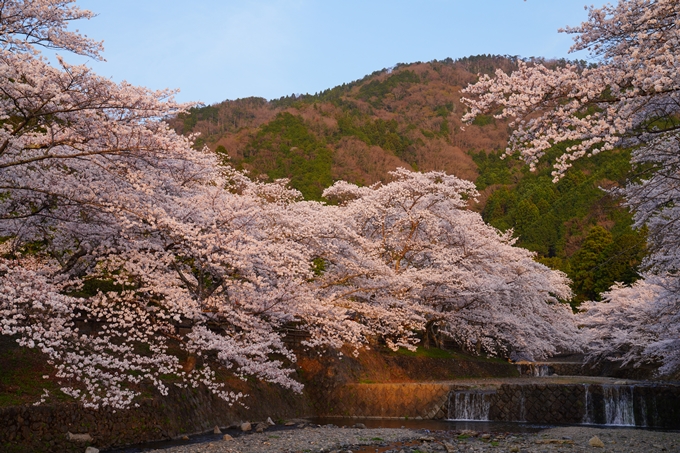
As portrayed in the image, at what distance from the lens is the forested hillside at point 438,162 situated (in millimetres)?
42812

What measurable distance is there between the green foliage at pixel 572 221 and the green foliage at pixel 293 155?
18.9 meters

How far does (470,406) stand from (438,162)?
2433 inches

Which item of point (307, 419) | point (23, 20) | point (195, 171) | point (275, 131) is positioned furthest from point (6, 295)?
point (275, 131)

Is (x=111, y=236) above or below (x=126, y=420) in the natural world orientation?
above

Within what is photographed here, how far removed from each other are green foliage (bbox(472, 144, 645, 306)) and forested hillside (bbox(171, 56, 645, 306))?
0.10m

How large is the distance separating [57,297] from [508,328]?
21119 mm

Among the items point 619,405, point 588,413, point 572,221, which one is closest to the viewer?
point 619,405

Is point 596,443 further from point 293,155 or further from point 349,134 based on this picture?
point 349,134

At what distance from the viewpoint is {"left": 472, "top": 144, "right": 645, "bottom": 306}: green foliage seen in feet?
134

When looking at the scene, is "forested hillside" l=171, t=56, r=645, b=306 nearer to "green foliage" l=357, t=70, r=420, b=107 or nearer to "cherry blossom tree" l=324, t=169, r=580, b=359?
"green foliage" l=357, t=70, r=420, b=107

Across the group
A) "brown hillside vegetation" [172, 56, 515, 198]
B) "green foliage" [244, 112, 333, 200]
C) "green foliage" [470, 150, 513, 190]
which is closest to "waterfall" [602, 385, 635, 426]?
"brown hillside vegetation" [172, 56, 515, 198]

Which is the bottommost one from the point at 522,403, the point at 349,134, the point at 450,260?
the point at 522,403

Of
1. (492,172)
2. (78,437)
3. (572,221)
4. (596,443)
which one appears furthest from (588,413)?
(492,172)

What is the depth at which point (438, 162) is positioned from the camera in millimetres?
76750
